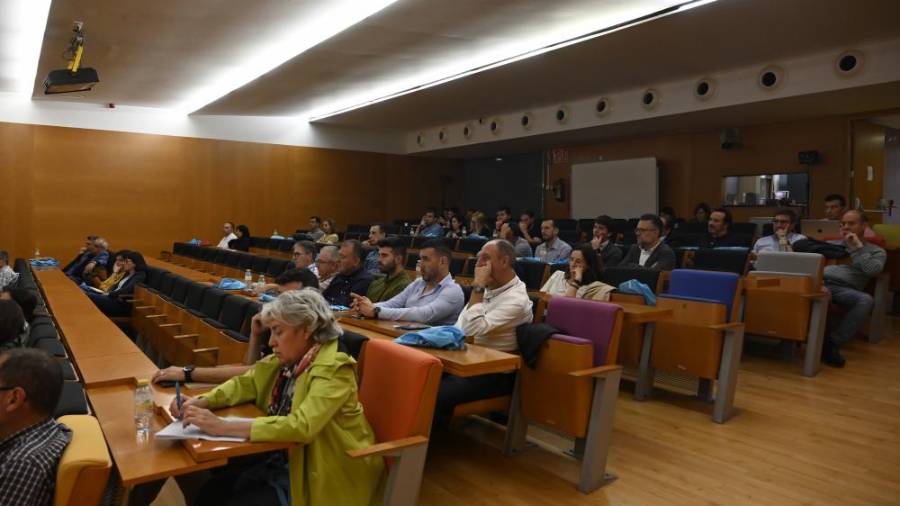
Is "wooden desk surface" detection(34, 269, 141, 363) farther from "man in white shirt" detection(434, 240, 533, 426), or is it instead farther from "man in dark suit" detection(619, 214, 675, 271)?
"man in dark suit" detection(619, 214, 675, 271)

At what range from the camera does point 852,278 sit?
542 cm

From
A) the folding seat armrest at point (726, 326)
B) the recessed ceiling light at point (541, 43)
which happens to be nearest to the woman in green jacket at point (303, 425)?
the folding seat armrest at point (726, 326)

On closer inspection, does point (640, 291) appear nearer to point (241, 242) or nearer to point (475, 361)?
point (475, 361)

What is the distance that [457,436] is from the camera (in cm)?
360

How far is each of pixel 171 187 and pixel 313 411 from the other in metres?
11.5

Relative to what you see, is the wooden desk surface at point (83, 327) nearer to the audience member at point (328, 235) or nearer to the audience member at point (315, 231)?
the audience member at point (328, 235)

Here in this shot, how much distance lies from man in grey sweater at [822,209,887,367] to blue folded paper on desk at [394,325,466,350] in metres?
3.69

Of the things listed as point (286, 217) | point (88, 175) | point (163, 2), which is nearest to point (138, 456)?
point (163, 2)

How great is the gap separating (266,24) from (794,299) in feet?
→ 18.4

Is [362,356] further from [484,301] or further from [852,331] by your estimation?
[852,331]

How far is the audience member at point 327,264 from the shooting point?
488 cm

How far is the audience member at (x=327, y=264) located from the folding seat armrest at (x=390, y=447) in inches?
116

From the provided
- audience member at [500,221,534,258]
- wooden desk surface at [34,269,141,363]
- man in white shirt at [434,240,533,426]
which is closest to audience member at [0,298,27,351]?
wooden desk surface at [34,269,141,363]

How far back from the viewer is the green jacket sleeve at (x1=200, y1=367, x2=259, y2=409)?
7.37 ft
